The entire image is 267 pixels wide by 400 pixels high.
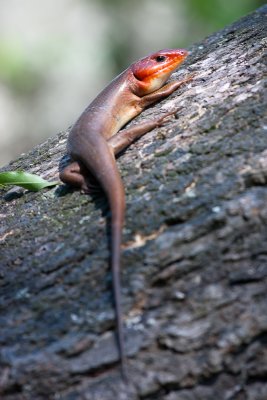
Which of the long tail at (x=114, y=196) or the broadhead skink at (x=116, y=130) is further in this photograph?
the broadhead skink at (x=116, y=130)

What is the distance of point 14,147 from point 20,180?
651 cm

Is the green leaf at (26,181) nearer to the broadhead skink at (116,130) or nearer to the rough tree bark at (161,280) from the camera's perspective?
the broadhead skink at (116,130)

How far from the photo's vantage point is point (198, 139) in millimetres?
2680

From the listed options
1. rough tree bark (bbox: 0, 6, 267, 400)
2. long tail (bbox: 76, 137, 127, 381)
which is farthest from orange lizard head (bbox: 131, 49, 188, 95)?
rough tree bark (bbox: 0, 6, 267, 400)

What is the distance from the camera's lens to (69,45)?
384 inches

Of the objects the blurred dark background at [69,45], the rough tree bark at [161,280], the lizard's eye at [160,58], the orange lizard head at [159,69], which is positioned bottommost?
the blurred dark background at [69,45]

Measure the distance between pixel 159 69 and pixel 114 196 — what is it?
172 centimetres

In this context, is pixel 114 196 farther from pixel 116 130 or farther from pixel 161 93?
pixel 161 93

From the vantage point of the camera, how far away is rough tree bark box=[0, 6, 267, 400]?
187 centimetres

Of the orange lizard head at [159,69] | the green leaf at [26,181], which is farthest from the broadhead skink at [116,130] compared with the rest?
the green leaf at [26,181]

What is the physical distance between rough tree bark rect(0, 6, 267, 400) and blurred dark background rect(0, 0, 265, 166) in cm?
706

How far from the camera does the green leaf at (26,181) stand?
3.14 metres

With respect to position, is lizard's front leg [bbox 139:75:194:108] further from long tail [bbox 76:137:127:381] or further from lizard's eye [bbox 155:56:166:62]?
long tail [bbox 76:137:127:381]

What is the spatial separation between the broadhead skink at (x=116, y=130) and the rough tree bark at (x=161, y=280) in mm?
72
